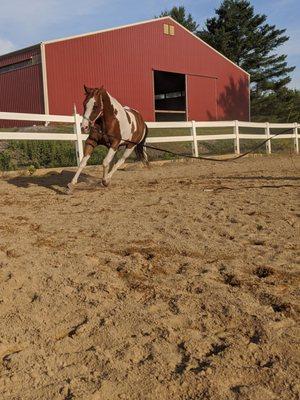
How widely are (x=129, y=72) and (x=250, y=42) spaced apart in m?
27.4

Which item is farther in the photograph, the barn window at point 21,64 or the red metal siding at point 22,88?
the red metal siding at point 22,88

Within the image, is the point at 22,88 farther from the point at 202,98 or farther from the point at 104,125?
the point at 104,125

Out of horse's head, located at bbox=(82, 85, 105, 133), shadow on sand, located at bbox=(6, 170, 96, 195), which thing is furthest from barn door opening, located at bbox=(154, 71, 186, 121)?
horse's head, located at bbox=(82, 85, 105, 133)

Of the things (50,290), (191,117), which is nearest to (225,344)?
(50,290)

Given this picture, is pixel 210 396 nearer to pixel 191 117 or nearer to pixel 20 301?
pixel 20 301

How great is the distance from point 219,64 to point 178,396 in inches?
1199

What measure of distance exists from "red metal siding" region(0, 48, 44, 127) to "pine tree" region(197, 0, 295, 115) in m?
29.5

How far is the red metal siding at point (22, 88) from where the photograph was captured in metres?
21.8

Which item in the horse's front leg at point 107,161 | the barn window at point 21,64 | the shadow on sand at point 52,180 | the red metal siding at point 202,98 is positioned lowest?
the shadow on sand at point 52,180

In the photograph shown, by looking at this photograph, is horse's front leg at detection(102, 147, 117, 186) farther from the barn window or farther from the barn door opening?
the barn door opening

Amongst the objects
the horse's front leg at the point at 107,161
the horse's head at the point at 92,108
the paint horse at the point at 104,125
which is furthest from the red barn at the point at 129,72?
the horse's head at the point at 92,108

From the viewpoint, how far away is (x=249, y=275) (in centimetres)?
323

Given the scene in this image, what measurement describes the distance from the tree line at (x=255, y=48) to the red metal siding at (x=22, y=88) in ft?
96.9

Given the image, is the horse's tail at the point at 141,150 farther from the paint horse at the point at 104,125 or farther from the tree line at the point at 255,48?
the tree line at the point at 255,48
